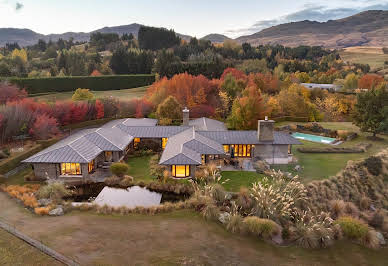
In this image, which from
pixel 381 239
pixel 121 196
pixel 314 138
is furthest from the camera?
pixel 314 138

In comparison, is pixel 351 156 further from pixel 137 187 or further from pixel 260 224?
pixel 137 187

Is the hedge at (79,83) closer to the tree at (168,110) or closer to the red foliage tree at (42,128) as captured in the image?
the red foliage tree at (42,128)

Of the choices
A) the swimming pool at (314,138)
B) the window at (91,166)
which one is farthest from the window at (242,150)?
the window at (91,166)

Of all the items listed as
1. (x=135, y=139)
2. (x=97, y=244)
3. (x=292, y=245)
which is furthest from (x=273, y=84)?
(x=97, y=244)

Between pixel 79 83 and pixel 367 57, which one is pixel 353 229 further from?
pixel 367 57

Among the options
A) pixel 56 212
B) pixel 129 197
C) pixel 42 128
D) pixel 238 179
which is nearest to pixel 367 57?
pixel 238 179

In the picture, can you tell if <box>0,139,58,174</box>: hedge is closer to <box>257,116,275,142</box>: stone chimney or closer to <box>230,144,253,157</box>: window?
Answer: <box>230,144,253,157</box>: window
